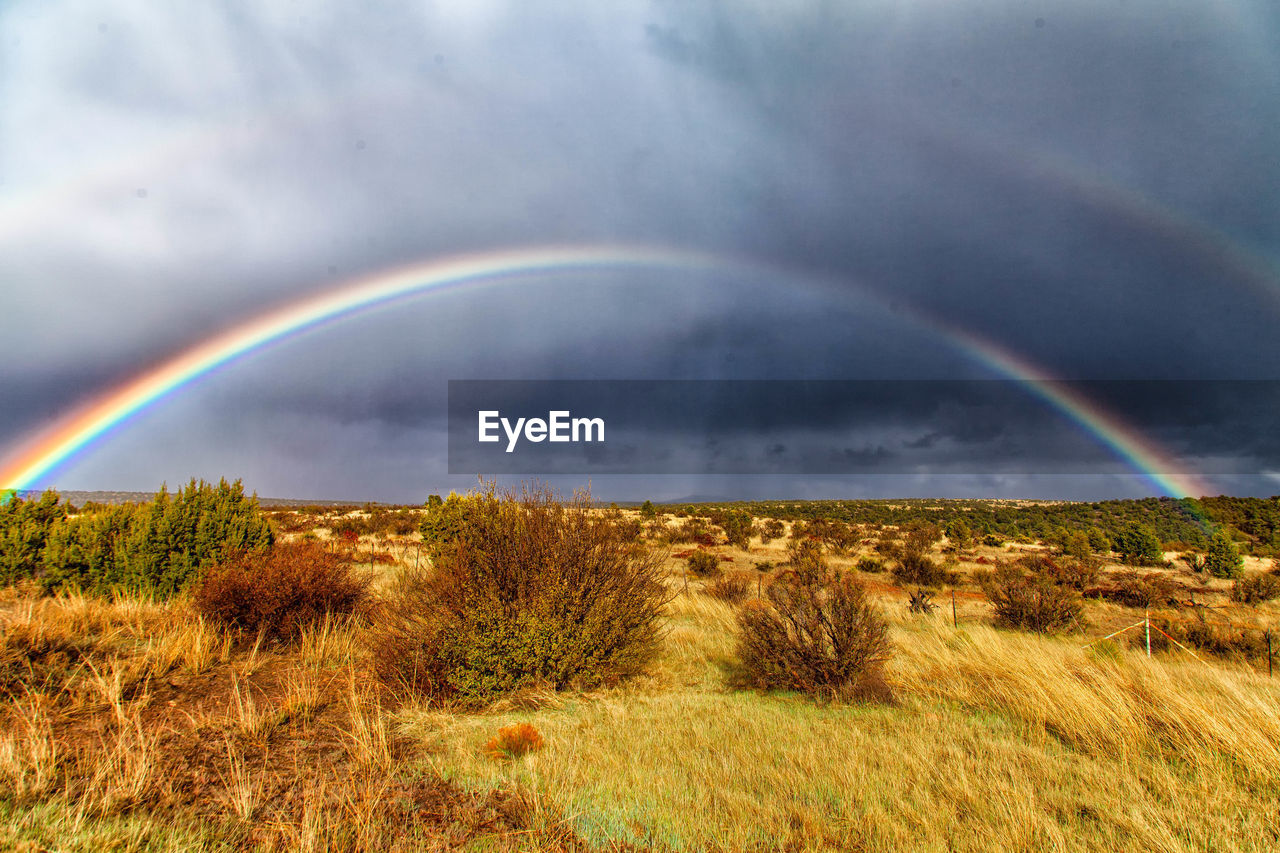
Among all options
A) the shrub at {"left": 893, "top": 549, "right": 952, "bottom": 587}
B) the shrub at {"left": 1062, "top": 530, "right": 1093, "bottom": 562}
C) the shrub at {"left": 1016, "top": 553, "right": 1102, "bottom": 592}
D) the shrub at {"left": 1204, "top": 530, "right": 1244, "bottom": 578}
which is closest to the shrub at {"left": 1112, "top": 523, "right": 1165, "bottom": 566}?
the shrub at {"left": 1062, "top": 530, "right": 1093, "bottom": 562}

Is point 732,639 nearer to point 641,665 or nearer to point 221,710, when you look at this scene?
point 641,665

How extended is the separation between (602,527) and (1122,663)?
836 cm

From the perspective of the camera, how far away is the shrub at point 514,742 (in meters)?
5.82

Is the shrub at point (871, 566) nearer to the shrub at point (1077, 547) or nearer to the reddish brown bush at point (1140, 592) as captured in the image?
the reddish brown bush at point (1140, 592)

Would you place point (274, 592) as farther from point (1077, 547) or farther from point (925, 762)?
point (1077, 547)

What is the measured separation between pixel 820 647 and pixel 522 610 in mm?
4398

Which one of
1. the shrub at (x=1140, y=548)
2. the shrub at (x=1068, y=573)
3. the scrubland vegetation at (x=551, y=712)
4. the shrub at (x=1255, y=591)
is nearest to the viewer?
the scrubland vegetation at (x=551, y=712)

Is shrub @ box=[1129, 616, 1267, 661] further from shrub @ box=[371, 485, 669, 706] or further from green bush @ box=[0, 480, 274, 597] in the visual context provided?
green bush @ box=[0, 480, 274, 597]

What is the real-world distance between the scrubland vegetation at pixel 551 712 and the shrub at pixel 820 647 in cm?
4

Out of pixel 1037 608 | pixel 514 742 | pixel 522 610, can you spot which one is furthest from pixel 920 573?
pixel 514 742

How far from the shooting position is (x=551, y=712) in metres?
7.29

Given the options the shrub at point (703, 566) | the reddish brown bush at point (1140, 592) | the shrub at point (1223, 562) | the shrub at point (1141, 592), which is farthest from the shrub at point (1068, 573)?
the shrub at point (703, 566)

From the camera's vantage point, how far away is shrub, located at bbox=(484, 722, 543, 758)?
5.82 metres

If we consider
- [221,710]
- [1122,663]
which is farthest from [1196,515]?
[221,710]
